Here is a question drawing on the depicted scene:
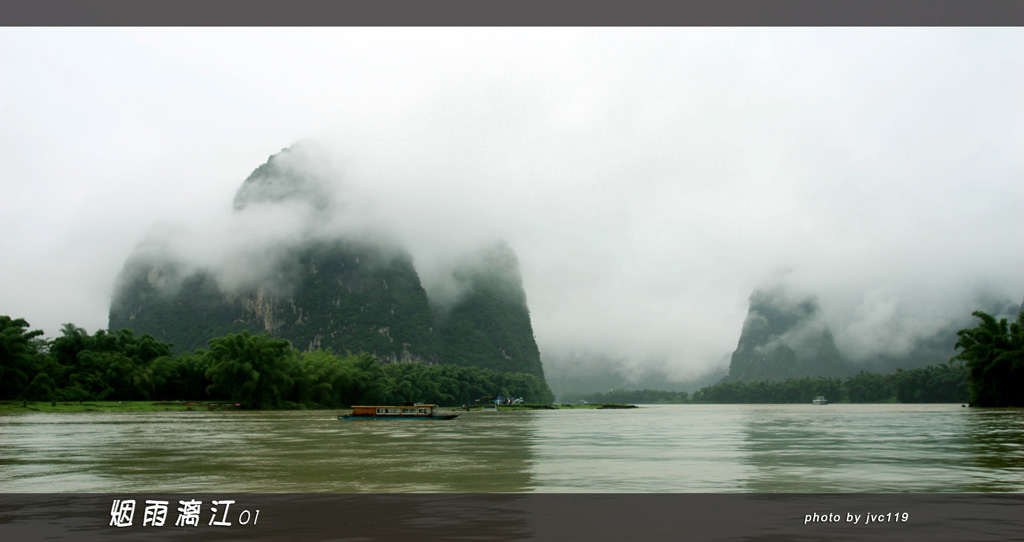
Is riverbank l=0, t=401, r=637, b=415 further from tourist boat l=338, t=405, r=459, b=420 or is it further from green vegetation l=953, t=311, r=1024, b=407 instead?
green vegetation l=953, t=311, r=1024, b=407

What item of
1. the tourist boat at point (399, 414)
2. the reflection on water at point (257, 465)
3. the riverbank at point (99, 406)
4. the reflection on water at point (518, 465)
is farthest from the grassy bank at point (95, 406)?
the reflection on water at point (518, 465)

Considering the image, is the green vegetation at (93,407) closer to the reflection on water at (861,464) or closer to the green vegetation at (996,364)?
the reflection on water at (861,464)

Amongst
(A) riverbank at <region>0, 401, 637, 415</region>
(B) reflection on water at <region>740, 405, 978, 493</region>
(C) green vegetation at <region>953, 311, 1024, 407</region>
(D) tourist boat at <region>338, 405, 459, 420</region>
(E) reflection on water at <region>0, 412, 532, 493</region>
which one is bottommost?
(A) riverbank at <region>0, 401, 637, 415</region>

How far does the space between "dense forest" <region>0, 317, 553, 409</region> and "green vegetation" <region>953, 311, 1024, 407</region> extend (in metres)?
96.9

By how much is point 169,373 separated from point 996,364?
11785cm

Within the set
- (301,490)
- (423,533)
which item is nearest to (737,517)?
(423,533)

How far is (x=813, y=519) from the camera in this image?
15.1 m

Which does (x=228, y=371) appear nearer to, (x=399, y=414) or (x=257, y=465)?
(x=399, y=414)

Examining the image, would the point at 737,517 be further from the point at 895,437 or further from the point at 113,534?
the point at 895,437

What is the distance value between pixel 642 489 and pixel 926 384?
187 meters

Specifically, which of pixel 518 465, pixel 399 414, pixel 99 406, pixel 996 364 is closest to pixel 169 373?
pixel 99 406

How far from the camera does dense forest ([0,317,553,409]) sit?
314ft

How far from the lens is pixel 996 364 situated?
3903 inches

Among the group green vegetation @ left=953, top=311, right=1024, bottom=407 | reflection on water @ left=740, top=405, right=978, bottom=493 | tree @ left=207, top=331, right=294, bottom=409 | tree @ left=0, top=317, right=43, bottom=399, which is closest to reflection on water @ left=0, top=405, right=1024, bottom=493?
reflection on water @ left=740, top=405, right=978, bottom=493
